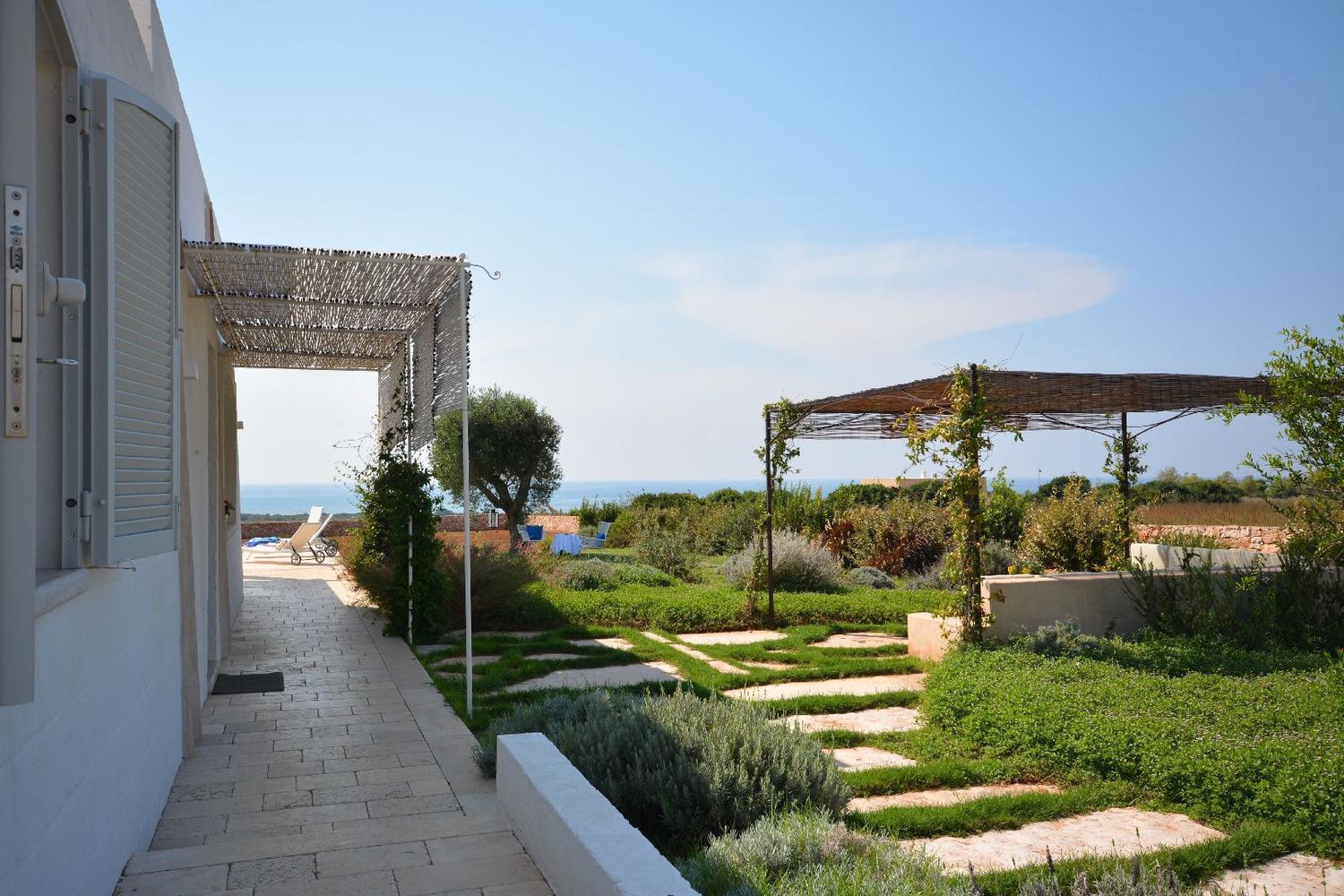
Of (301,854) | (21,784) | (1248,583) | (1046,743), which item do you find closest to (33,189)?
(21,784)

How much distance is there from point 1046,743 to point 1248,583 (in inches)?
144

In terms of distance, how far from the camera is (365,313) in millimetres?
7809

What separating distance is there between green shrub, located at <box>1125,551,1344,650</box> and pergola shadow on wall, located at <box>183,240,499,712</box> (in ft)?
18.9

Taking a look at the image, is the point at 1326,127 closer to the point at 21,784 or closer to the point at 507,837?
the point at 507,837

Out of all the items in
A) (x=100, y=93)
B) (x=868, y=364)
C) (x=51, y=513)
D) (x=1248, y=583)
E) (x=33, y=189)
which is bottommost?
(x=1248, y=583)

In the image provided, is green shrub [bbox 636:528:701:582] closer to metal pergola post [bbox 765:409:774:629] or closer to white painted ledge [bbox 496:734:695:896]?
metal pergola post [bbox 765:409:774:629]

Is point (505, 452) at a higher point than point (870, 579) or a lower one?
higher

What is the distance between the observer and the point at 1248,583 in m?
7.37

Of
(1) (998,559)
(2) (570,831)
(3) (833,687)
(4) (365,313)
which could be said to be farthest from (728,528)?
(2) (570,831)

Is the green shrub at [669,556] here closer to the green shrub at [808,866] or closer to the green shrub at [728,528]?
the green shrub at [728,528]

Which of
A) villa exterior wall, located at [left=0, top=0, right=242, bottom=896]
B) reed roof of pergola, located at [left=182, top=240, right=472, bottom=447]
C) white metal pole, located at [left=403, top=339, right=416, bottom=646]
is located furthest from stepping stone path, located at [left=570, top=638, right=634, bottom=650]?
villa exterior wall, located at [left=0, top=0, right=242, bottom=896]

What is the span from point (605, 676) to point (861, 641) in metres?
2.92

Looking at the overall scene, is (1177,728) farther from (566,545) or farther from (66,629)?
(566,545)

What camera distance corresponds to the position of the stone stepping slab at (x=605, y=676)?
684cm
